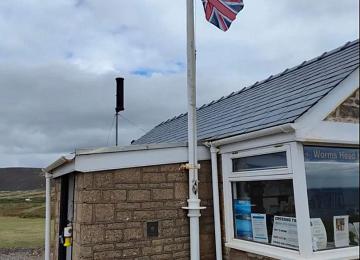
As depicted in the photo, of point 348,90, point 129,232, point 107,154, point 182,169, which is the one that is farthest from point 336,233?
point 107,154

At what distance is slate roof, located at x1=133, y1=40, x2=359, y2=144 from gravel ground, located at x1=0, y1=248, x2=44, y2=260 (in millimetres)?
9911

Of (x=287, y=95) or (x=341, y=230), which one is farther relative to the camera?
(x=287, y=95)

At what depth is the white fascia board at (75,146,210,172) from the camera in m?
5.57

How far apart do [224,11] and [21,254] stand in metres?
13.3

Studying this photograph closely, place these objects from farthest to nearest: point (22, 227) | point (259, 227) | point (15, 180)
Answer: point (15, 180), point (22, 227), point (259, 227)

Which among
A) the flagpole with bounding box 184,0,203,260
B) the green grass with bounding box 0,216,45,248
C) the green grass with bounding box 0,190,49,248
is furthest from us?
the green grass with bounding box 0,190,49,248

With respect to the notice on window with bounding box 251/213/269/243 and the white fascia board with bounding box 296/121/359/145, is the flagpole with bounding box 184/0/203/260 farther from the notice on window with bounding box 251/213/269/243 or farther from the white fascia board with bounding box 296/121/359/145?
the white fascia board with bounding box 296/121/359/145

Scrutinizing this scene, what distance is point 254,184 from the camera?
5723 mm

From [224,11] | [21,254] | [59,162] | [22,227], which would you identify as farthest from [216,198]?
[22,227]

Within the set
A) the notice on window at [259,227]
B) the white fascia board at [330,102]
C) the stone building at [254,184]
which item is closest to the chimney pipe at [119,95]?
the stone building at [254,184]

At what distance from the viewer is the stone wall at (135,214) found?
5.51 metres

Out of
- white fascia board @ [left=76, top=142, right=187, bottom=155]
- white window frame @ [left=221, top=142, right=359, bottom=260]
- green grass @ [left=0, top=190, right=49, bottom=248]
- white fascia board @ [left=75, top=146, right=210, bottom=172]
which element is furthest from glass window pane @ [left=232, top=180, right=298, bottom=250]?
green grass @ [left=0, top=190, right=49, bottom=248]

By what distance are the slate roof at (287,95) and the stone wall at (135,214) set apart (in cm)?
112

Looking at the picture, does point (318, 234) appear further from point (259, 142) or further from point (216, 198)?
point (216, 198)
